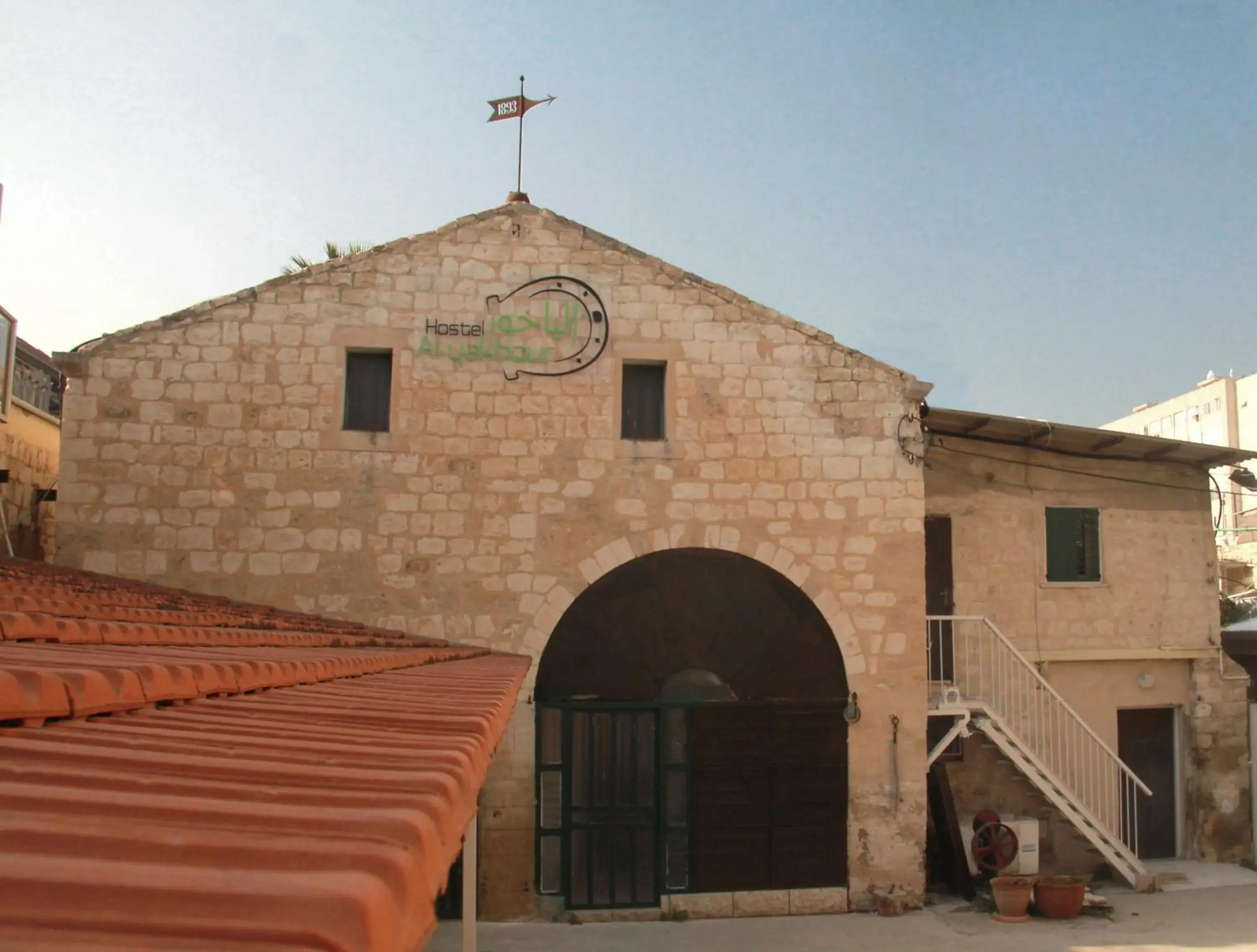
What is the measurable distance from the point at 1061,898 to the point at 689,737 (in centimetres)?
424

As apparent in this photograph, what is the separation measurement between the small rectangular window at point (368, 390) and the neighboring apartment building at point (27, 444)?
127 inches

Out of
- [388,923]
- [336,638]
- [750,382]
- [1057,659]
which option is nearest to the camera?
[388,923]

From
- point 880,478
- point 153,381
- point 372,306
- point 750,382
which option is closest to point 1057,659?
point 880,478

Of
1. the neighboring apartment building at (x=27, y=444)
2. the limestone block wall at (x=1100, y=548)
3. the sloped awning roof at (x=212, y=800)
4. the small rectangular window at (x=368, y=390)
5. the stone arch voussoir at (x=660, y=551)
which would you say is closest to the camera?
the sloped awning roof at (x=212, y=800)

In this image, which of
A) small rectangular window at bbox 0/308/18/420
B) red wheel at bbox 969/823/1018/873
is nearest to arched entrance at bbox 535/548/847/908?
red wheel at bbox 969/823/1018/873

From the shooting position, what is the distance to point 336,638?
679 cm

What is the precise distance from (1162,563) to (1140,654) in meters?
1.29

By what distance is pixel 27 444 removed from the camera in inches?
494

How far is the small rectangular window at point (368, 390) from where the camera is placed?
1043 cm

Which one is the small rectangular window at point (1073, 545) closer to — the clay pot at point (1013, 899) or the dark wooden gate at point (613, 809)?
the clay pot at point (1013, 899)

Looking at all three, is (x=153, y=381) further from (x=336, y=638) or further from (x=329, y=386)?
(x=336, y=638)

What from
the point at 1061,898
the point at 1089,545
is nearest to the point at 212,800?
the point at 1061,898

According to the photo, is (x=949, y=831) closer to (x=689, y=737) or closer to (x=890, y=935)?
(x=890, y=935)

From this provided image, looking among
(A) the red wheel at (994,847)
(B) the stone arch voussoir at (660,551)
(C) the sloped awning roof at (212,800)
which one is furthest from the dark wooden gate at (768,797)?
(C) the sloped awning roof at (212,800)
